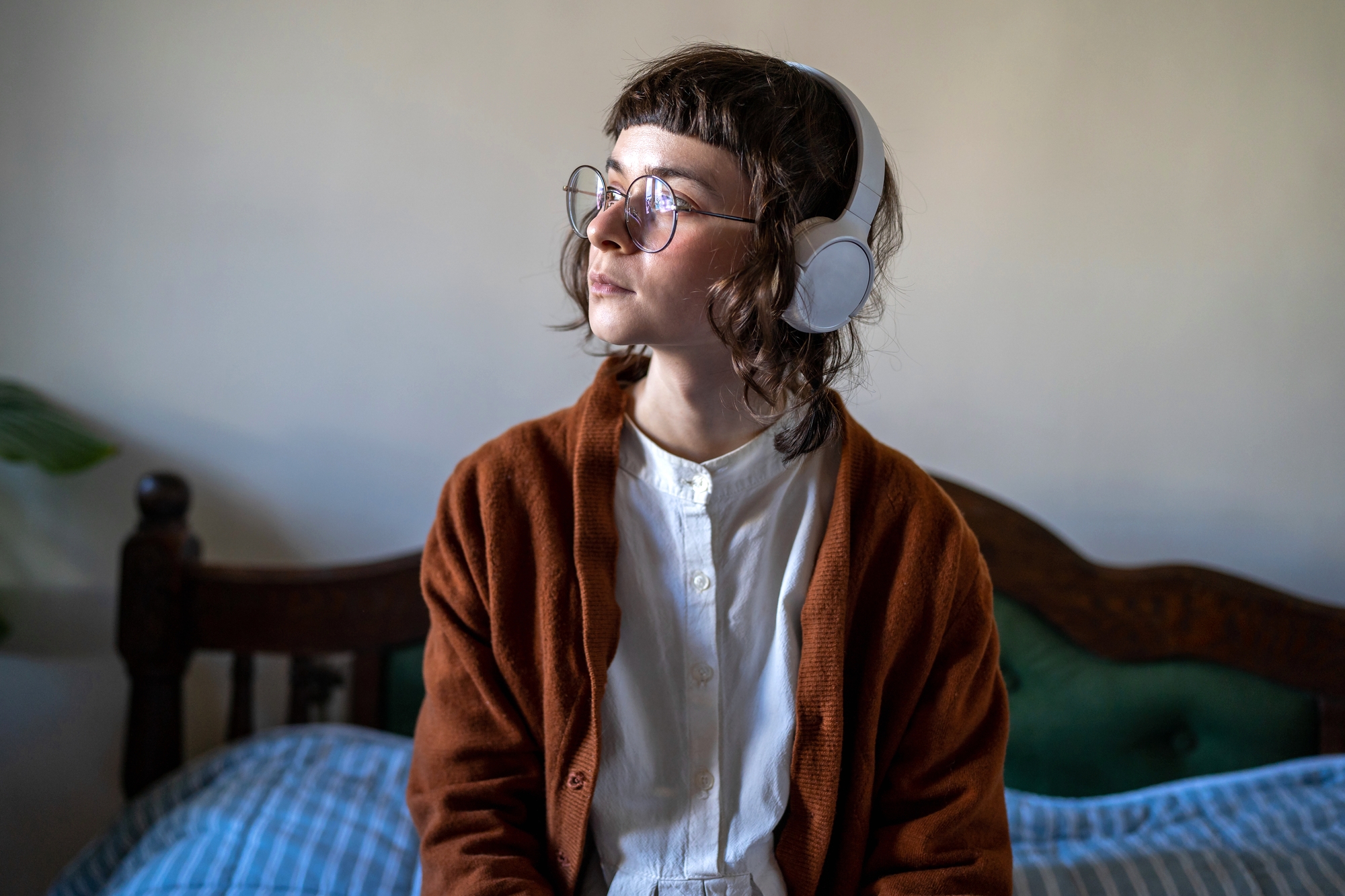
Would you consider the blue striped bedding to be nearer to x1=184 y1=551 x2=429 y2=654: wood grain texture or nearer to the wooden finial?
x1=184 y1=551 x2=429 y2=654: wood grain texture

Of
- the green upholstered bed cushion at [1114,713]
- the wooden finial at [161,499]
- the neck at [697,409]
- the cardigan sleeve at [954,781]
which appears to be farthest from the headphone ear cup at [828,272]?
the wooden finial at [161,499]

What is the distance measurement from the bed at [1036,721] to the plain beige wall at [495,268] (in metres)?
0.15

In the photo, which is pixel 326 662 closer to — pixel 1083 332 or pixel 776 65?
pixel 776 65

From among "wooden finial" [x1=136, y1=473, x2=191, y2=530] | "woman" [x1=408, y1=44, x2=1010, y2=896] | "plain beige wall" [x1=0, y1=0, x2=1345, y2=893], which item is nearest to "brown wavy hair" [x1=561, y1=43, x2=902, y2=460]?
"woman" [x1=408, y1=44, x2=1010, y2=896]

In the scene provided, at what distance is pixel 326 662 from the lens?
61.9 inches

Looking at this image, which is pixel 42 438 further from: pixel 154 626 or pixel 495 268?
pixel 495 268

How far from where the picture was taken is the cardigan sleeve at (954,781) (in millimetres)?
872

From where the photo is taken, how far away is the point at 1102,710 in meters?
1.48

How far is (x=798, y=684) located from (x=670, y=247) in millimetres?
420

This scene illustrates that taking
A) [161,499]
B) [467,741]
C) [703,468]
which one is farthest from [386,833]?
[703,468]

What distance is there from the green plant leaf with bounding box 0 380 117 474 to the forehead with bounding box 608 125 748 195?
1.04 m

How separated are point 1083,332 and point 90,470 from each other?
167 cm

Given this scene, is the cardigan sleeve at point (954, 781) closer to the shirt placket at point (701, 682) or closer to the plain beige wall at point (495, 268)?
the shirt placket at point (701, 682)

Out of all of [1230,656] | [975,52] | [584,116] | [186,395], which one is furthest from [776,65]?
[1230,656]
